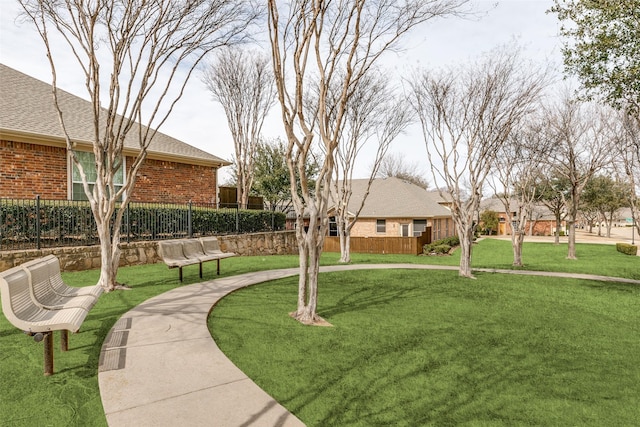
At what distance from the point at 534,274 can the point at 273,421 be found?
44.8ft

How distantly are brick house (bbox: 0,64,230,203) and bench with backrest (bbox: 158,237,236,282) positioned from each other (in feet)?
25.2

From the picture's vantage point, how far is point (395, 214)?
106ft

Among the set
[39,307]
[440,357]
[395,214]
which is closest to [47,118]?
[39,307]

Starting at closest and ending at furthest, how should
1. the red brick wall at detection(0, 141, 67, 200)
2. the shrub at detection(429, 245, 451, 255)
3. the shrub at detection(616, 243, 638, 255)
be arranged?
the red brick wall at detection(0, 141, 67, 200), the shrub at detection(429, 245, 451, 255), the shrub at detection(616, 243, 638, 255)

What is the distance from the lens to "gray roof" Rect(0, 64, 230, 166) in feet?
46.6

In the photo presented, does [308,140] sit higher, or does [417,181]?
[417,181]

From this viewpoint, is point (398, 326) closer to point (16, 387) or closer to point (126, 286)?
point (16, 387)

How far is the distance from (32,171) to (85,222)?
14.2 ft

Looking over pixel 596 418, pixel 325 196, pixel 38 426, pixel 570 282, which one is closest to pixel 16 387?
pixel 38 426

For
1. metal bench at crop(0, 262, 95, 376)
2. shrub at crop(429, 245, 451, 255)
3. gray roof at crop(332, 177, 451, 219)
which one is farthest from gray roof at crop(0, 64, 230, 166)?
gray roof at crop(332, 177, 451, 219)

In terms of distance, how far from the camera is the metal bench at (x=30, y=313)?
12.4 feet

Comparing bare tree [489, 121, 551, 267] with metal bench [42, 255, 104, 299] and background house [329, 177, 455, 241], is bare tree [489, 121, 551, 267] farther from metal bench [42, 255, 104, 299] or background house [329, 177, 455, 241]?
metal bench [42, 255, 104, 299]

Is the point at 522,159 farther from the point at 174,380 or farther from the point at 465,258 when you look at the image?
the point at 174,380

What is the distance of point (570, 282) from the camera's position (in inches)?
487
